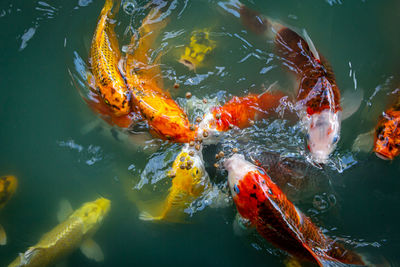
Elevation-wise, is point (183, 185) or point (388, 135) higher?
point (388, 135)

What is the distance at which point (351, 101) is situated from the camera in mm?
3664

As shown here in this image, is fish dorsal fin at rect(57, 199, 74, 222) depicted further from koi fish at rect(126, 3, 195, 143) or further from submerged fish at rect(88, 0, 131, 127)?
koi fish at rect(126, 3, 195, 143)

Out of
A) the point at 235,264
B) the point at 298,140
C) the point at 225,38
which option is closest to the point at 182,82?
the point at 225,38

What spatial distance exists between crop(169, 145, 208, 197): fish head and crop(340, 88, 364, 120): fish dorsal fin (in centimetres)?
183

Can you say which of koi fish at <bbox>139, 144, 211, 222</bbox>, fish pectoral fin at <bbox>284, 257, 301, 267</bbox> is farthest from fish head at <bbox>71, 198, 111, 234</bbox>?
fish pectoral fin at <bbox>284, 257, 301, 267</bbox>

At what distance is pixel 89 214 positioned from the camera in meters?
4.02

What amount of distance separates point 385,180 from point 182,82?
2695 millimetres

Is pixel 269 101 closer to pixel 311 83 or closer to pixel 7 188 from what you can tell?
pixel 311 83

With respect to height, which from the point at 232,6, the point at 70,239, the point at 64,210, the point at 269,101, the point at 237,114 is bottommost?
the point at 70,239

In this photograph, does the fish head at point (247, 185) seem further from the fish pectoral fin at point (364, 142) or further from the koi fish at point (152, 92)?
the fish pectoral fin at point (364, 142)

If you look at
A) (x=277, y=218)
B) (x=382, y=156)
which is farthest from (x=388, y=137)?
(x=277, y=218)

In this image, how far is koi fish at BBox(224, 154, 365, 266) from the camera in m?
2.90

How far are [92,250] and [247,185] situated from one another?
2.15 meters

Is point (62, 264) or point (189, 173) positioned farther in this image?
point (62, 264)
